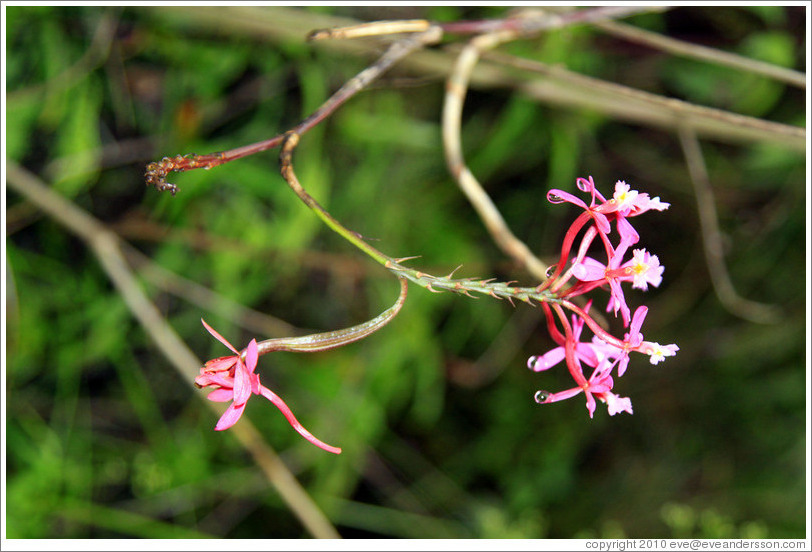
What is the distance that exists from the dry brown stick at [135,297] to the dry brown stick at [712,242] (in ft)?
2.82

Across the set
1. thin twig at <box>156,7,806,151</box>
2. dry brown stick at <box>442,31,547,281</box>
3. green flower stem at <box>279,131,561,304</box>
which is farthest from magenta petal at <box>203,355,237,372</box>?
thin twig at <box>156,7,806,151</box>

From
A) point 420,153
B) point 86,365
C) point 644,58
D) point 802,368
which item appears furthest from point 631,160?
point 86,365

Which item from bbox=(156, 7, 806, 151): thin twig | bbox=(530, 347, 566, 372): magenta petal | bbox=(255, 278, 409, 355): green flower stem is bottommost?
bbox=(255, 278, 409, 355): green flower stem

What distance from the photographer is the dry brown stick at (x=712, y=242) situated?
103 centimetres

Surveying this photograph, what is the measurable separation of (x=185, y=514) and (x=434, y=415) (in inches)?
20.6

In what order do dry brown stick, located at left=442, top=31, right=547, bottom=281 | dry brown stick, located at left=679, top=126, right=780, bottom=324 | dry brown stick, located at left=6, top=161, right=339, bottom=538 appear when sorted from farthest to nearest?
dry brown stick, located at left=679, top=126, right=780, bottom=324 < dry brown stick, located at left=6, top=161, right=339, bottom=538 < dry brown stick, located at left=442, top=31, right=547, bottom=281

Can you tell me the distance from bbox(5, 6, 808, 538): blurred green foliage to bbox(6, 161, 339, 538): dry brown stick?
4cm

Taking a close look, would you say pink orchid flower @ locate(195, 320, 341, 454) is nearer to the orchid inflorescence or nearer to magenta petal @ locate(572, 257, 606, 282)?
the orchid inflorescence

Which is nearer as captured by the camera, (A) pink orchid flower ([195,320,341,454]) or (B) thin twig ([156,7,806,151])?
(A) pink orchid flower ([195,320,341,454])

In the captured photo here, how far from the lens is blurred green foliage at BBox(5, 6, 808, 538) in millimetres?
1031

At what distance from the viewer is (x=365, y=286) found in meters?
1.16

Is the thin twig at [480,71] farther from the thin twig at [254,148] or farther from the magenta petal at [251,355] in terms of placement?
the magenta petal at [251,355]

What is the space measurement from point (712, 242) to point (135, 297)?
1019mm

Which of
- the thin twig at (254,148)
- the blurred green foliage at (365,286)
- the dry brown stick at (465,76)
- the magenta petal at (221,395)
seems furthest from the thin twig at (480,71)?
the magenta petal at (221,395)
